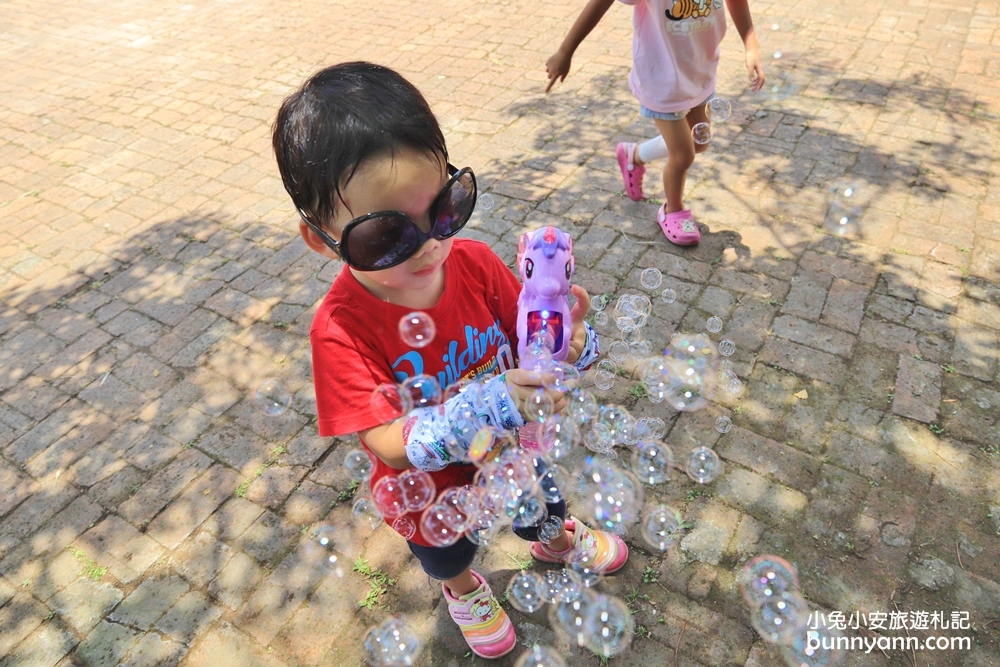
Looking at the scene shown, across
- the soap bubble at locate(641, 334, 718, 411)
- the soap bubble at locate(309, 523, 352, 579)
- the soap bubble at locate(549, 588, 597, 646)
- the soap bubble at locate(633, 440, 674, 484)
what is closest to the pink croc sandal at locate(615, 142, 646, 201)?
the soap bubble at locate(641, 334, 718, 411)

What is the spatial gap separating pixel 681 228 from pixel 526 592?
3021 millimetres

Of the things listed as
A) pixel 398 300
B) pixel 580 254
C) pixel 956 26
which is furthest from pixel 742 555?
pixel 956 26

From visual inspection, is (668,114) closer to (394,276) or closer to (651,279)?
(651,279)

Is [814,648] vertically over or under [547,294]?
under

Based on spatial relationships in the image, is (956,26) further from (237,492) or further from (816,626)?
(237,492)

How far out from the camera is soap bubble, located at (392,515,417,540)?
2361 millimetres

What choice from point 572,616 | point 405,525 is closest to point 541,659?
point 572,616

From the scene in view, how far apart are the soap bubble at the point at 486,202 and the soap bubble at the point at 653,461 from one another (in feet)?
8.62

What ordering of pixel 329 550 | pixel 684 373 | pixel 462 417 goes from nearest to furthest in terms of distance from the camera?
pixel 462 417
pixel 329 550
pixel 684 373

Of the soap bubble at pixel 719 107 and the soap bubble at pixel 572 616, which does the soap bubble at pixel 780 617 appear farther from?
the soap bubble at pixel 719 107

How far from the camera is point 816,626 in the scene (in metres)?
2.77

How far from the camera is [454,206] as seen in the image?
189 centimetres

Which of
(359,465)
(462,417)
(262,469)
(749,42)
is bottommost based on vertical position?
(262,469)

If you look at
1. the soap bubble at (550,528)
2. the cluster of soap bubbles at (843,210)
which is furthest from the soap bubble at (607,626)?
the cluster of soap bubbles at (843,210)
